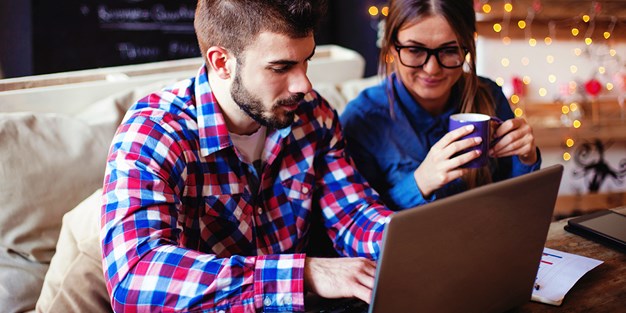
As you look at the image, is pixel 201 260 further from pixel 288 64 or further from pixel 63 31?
pixel 63 31

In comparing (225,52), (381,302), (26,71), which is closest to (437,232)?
(381,302)

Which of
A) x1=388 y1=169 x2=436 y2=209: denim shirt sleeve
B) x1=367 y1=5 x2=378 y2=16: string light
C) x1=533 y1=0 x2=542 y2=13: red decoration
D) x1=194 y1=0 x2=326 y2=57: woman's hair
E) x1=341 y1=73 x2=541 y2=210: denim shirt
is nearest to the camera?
x1=194 y1=0 x2=326 y2=57: woman's hair

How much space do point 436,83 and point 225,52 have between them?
23.6 inches

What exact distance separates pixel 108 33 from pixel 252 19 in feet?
6.95

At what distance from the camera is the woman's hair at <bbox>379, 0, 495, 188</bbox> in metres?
1.53

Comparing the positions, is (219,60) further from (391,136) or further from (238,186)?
(391,136)

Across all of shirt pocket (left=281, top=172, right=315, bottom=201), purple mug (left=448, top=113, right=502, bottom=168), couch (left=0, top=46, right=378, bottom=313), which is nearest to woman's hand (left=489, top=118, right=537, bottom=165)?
purple mug (left=448, top=113, right=502, bottom=168)

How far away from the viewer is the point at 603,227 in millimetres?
1346

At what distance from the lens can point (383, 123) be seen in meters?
1.69

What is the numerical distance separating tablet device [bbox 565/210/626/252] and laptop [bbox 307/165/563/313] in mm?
391

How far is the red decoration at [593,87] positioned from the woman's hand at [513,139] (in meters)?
2.16

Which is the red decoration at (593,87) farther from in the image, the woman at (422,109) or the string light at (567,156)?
the woman at (422,109)

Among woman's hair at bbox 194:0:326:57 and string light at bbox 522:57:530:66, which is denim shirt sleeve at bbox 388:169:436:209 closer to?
woman's hair at bbox 194:0:326:57

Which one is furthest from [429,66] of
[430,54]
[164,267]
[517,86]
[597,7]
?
[597,7]
